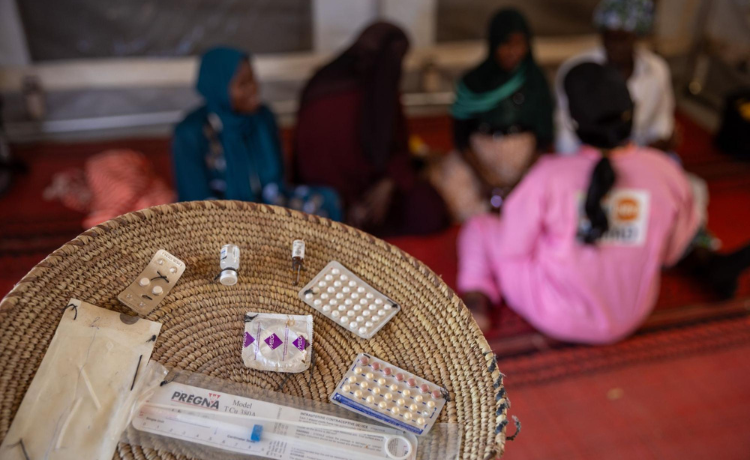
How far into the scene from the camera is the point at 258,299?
100cm

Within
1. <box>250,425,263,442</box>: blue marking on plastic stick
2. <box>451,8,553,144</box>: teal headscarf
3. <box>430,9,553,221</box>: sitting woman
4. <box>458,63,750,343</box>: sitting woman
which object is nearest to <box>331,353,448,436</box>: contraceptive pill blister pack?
<box>250,425,263,442</box>: blue marking on plastic stick

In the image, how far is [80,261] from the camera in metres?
0.89

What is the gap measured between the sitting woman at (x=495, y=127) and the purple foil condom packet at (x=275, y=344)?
1537 millimetres

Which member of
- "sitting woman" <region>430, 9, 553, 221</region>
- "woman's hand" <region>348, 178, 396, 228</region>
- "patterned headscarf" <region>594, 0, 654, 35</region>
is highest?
"patterned headscarf" <region>594, 0, 654, 35</region>

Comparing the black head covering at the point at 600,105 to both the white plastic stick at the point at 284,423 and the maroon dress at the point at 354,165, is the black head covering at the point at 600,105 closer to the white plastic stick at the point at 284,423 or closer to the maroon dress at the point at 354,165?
the maroon dress at the point at 354,165

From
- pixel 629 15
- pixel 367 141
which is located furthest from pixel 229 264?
pixel 629 15

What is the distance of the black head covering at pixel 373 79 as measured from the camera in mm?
2100

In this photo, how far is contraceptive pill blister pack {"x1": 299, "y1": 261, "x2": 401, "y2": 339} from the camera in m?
0.99

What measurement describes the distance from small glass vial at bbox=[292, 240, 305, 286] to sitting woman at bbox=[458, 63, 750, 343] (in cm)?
91

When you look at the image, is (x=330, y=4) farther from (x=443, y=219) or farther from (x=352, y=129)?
(x=443, y=219)

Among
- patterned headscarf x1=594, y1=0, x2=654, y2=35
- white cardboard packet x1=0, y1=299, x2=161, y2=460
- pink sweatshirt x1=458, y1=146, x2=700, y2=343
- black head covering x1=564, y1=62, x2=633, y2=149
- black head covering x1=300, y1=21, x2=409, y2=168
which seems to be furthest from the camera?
patterned headscarf x1=594, y1=0, x2=654, y2=35

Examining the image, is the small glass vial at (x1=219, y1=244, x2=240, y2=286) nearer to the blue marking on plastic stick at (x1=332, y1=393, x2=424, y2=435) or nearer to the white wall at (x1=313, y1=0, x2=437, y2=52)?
the blue marking on plastic stick at (x1=332, y1=393, x2=424, y2=435)

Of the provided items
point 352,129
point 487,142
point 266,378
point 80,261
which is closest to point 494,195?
point 487,142

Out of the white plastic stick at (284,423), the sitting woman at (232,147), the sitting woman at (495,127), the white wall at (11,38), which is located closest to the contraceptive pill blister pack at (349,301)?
the white plastic stick at (284,423)
